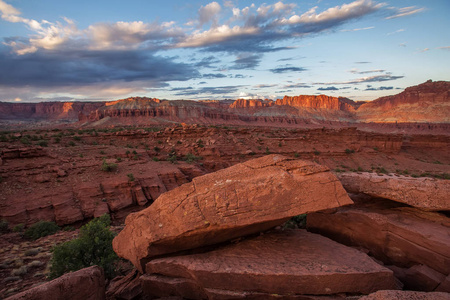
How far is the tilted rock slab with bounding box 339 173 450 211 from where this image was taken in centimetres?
587

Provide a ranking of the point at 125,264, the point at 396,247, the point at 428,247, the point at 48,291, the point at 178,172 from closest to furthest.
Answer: the point at 48,291, the point at 428,247, the point at 396,247, the point at 125,264, the point at 178,172

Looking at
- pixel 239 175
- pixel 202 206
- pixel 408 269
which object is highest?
pixel 239 175

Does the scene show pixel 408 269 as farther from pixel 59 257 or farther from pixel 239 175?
pixel 59 257

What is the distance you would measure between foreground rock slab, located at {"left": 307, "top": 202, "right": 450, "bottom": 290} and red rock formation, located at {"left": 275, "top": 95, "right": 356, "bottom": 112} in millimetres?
157243

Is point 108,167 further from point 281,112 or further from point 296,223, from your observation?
point 281,112

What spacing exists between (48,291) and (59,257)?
2613 millimetres

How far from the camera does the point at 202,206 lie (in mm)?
5492

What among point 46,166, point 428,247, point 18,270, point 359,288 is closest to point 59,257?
point 18,270

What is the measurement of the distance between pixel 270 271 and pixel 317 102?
6579 inches

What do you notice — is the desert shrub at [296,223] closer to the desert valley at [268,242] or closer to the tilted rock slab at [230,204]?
the desert valley at [268,242]

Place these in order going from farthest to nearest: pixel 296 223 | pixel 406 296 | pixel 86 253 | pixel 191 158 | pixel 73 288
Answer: pixel 191 158 → pixel 296 223 → pixel 86 253 → pixel 73 288 → pixel 406 296

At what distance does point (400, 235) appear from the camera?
229 inches

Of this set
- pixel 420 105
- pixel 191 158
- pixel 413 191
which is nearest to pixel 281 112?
pixel 420 105

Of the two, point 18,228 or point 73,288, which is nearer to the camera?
point 73,288
